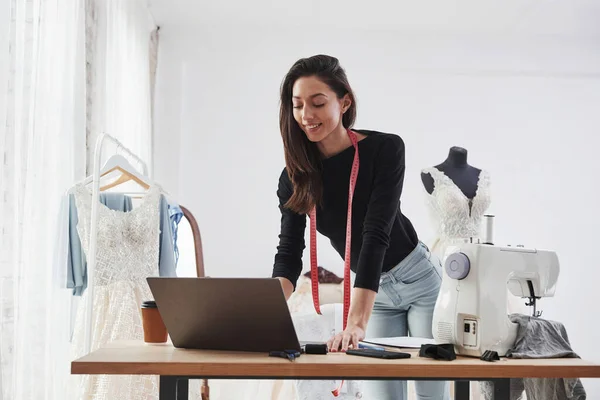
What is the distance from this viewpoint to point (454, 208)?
12.8ft

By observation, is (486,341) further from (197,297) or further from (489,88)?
(489,88)

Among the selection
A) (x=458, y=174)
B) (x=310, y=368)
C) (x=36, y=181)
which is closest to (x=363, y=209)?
(x=310, y=368)

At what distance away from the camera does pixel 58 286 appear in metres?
2.67

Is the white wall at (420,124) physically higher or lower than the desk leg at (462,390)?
higher

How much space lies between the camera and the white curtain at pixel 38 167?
2260 millimetres

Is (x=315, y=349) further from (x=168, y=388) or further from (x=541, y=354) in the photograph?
(x=541, y=354)

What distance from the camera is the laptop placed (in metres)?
1.42

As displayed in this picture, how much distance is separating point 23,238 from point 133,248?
2.04ft

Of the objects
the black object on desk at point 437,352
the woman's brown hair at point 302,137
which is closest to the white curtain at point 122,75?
the woman's brown hair at point 302,137

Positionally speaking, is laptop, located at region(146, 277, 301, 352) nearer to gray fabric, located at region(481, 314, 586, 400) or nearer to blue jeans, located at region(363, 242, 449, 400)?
gray fabric, located at region(481, 314, 586, 400)

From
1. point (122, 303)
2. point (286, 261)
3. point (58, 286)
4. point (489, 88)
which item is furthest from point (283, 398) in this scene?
point (489, 88)

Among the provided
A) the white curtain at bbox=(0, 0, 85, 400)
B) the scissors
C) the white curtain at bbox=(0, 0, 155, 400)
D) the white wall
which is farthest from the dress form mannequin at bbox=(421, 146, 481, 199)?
the scissors

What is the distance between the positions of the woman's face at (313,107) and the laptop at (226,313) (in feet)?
1.86

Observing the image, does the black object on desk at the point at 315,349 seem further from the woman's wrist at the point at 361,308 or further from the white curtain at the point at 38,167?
the white curtain at the point at 38,167
